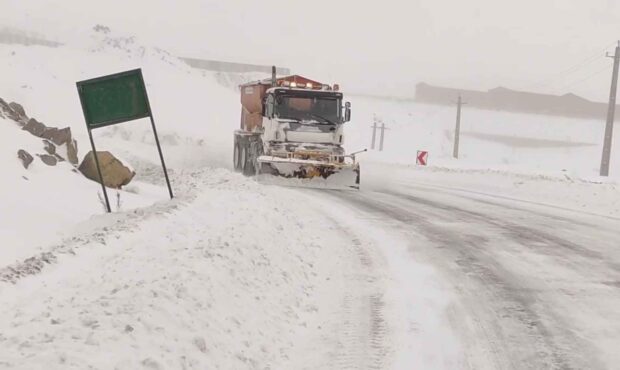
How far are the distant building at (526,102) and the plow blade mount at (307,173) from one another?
76.0m

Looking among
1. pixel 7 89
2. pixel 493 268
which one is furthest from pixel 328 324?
pixel 7 89

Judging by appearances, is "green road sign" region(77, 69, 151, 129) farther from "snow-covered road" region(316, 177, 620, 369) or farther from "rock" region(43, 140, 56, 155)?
"snow-covered road" region(316, 177, 620, 369)

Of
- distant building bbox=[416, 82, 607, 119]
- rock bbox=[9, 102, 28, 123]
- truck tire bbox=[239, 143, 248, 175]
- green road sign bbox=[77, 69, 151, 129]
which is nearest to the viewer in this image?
green road sign bbox=[77, 69, 151, 129]

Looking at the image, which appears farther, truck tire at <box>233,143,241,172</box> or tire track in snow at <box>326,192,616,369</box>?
truck tire at <box>233,143,241,172</box>

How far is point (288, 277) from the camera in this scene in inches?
225

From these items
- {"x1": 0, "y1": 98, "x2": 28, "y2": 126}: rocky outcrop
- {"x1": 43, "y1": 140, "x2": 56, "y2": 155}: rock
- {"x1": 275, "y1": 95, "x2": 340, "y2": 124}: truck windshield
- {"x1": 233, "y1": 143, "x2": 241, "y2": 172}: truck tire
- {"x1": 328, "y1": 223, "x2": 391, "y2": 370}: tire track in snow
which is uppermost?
{"x1": 275, "y1": 95, "x2": 340, "y2": 124}: truck windshield

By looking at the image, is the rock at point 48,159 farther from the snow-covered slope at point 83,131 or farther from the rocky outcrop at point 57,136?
the rocky outcrop at point 57,136

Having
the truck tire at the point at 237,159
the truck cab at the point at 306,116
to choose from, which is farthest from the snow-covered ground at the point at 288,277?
the truck tire at the point at 237,159

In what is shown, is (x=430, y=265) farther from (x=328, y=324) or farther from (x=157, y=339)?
(x=157, y=339)

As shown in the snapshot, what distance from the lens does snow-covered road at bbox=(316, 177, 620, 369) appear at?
4.38 meters

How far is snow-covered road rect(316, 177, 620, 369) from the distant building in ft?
263

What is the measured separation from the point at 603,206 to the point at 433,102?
7900 centimetres

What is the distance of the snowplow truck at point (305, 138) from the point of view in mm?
15641

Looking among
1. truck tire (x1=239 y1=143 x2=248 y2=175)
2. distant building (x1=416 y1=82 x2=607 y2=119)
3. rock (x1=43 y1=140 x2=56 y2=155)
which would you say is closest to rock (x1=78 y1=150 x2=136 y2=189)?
rock (x1=43 y1=140 x2=56 y2=155)
